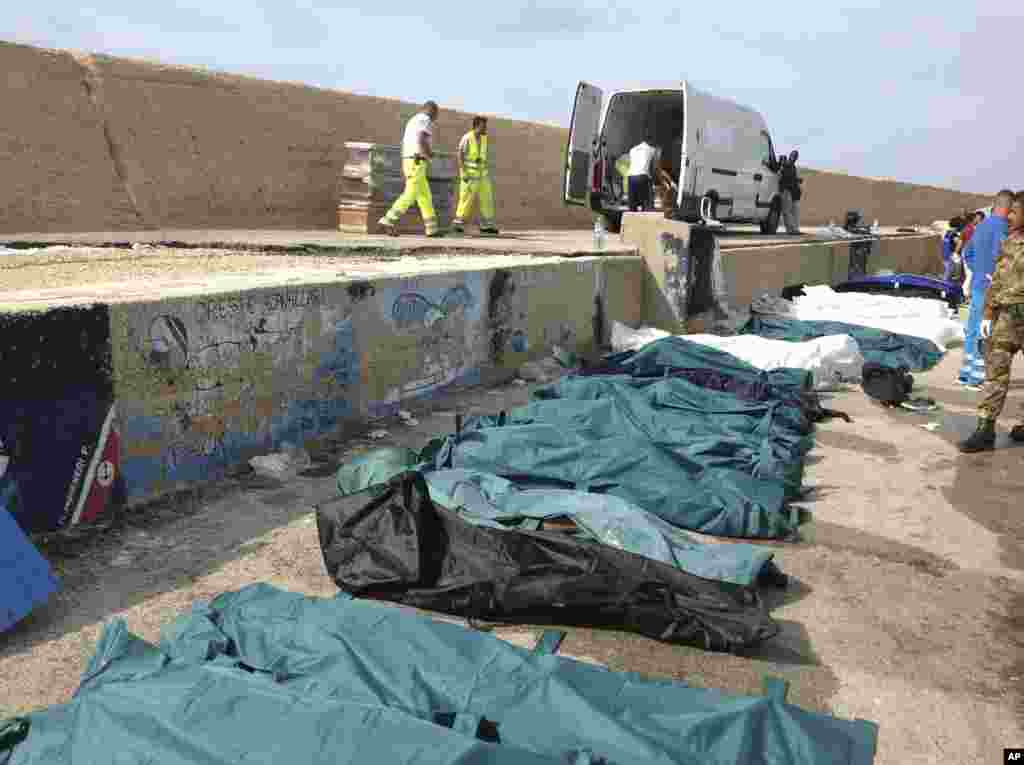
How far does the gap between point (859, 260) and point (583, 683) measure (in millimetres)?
15768

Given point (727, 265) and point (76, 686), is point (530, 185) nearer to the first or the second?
point (727, 265)

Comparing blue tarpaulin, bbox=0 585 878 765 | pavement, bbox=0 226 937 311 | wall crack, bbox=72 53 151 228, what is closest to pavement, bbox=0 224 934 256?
pavement, bbox=0 226 937 311

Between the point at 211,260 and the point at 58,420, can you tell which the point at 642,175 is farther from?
the point at 58,420

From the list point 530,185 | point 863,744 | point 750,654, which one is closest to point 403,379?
point 750,654

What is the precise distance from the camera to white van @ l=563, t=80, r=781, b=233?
13531 millimetres

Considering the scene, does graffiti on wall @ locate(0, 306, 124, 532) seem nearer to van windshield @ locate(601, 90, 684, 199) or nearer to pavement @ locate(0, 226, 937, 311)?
pavement @ locate(0, 226, 937, 311)

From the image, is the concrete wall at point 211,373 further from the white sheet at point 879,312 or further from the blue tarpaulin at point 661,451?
the white sheet at point 879,312

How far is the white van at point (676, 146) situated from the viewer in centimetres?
1353

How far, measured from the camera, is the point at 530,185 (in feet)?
57.5

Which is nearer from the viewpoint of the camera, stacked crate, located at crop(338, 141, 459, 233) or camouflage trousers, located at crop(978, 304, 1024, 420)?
camouflage trousers, located at crop(978, 304, 1024, 420)

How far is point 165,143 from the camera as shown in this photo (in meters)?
11.1

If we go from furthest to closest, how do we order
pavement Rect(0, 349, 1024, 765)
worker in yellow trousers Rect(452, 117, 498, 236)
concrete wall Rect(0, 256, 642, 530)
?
worker in yellow trousers Rect(452, 117, 498, 236)
concrete wall Rect(0, 256, 642, 530)
pavement Rect(0, 349, 1024, 765)

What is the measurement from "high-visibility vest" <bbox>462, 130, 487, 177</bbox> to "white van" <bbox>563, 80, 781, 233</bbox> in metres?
1.62

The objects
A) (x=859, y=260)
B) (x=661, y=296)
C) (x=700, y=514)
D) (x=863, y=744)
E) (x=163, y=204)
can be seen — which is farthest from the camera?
(x=859, y=260)
